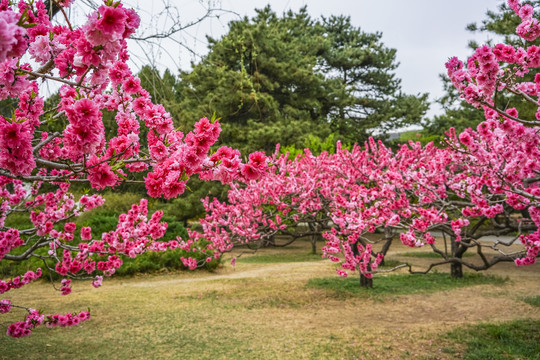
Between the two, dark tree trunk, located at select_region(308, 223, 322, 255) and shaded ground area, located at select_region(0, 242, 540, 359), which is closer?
shaded ground area, located at select_region(0, 242, 540, 359)

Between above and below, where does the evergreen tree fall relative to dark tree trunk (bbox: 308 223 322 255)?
above

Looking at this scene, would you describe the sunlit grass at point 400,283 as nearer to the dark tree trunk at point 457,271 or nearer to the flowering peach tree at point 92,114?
the dark tree trunk at point 457,271

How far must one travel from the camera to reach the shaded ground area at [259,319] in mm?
4781

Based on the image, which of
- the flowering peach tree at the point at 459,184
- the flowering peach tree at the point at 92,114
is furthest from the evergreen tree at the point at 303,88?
the flowering peach tree at the point at 92,114

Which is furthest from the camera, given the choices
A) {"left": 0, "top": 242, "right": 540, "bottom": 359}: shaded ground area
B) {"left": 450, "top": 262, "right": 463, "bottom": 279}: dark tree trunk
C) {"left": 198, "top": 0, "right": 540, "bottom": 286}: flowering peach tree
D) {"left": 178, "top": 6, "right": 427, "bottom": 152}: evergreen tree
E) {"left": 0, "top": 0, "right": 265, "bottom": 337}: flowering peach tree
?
{"left": 178, "top": 6, "right": 427, "bottom": 152}: evergreen tree

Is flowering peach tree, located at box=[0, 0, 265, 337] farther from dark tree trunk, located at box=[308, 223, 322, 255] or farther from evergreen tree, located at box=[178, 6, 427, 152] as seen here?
evergreen tree, located at box=[178, 6, 427, 152]

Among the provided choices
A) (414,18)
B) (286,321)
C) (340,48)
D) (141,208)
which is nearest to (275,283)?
(286,321)

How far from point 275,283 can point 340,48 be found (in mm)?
18719

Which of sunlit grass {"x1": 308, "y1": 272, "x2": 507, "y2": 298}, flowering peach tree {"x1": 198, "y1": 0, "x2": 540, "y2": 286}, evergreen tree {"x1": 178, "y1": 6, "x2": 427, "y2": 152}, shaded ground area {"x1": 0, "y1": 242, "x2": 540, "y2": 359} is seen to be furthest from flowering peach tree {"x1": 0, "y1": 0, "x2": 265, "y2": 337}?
evergreen tree {"x1": 178, "y1": 6, "x2": 427, "y2": 152}

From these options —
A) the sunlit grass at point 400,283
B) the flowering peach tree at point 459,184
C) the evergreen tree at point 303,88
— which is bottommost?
the sunlit grass at point 400,283

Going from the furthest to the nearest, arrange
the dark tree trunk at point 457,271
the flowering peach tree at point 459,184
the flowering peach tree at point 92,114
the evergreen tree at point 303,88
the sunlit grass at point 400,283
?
the evergreen tree at point 303,88
the dark tree trunk at point 457,271
the sunlit grass at point 400,283
the flowering peach tree at point 459,184
the flowering peach tree at point 92,114

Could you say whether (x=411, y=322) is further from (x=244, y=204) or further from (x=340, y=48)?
(x=340, y=48)

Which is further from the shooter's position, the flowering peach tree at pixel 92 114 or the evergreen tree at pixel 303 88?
Answer: the evergreen tree at pixel 303 88

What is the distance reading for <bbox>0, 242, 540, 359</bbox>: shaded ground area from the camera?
4.78 metres
